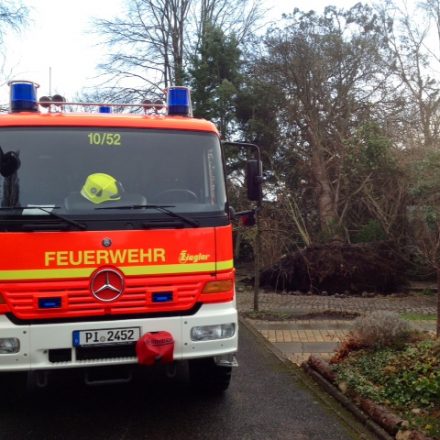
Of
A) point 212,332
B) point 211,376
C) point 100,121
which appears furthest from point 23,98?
point 211,376

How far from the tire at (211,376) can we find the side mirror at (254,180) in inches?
69.9

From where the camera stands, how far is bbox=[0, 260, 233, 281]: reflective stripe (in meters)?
4.46

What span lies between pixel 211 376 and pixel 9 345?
210 cm

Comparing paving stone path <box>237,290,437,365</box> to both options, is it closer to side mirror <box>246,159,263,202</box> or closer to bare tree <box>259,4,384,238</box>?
side mirror <box>246,159,263,202</box>

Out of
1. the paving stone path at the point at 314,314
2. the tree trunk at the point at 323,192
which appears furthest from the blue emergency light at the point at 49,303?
the tree trunk at the point at 323,192

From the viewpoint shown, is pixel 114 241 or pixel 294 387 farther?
pixel 294 387

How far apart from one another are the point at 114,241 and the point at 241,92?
20044 mm

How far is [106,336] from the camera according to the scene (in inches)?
180

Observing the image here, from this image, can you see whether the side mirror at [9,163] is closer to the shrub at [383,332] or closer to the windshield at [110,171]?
the windshield at [110,171]

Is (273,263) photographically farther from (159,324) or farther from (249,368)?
(159,324)

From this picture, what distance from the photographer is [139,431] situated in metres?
4.64

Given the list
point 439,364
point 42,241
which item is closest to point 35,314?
point 42,241

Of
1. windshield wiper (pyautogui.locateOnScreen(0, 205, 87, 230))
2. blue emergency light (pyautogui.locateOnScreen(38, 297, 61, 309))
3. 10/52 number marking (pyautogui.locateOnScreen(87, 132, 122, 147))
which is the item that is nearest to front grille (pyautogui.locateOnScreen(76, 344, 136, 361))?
blue emergency light (pyautogui.locateOnScreen(38, 297, 61, 309))

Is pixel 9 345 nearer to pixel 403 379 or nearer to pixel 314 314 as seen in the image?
pixel 403 379
